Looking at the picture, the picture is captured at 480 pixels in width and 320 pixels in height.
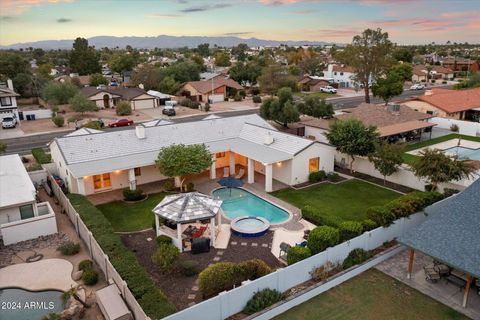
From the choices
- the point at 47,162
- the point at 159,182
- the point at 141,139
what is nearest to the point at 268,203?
the point at 159,182

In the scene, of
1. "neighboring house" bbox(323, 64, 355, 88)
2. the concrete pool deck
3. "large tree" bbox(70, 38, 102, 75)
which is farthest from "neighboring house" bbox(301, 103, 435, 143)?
"large tree" bbox(70, 38, 102, 75)

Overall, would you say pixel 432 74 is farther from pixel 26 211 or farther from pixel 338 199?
pixel 26 211

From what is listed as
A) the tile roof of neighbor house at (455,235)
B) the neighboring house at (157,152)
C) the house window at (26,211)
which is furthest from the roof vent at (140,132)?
the tile roof of neighbor house at (455,235)

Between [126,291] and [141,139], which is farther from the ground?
[141,139]

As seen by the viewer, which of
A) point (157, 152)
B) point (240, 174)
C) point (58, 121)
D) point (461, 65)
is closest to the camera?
point (157, 152)

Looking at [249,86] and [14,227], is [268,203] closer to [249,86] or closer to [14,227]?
[14,227]

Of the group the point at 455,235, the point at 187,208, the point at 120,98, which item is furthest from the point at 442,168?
the point at 120,98
